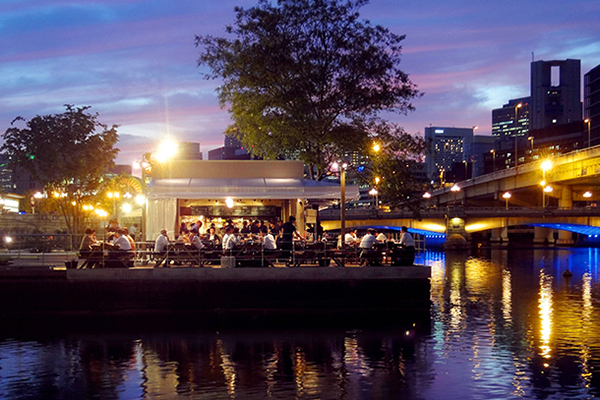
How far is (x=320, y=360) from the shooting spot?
65.7ft

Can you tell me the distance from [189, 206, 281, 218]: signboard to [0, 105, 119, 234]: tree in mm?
17835

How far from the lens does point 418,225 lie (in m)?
98.9

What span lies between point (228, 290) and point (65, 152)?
2893 cm

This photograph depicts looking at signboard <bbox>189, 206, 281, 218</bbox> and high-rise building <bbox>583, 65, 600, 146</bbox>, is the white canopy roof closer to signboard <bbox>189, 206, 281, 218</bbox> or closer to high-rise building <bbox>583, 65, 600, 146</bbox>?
signboard <bbox>189, 206, 281, 218</bbox>

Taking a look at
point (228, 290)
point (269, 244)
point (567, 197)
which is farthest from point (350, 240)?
point (567, 197)

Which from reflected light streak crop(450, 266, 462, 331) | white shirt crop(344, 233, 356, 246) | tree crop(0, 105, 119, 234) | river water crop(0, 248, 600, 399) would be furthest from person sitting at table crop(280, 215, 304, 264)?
tree crop(0, 105, 119, 234)

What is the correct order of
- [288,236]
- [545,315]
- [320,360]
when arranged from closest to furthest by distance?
[320,360], [288,236], [545,315]

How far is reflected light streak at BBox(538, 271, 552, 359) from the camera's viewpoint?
2162cm

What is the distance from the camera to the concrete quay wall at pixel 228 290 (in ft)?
90.4

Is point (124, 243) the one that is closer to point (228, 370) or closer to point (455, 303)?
point (228, 370)

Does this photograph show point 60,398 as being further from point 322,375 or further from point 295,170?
point 295,170

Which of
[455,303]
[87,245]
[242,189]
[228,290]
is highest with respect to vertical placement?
[242,189]

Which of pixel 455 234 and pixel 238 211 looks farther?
pixel 455 234

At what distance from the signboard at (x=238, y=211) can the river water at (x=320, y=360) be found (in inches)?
439
